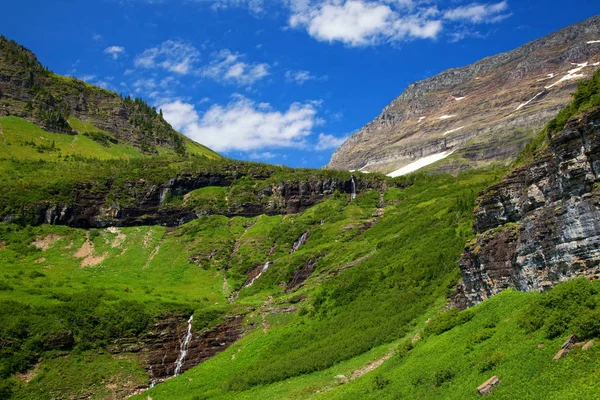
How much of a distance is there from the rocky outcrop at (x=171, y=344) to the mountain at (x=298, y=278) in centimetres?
23

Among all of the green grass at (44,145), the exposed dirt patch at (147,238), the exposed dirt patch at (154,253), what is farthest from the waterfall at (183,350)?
the green grass at (44,145)

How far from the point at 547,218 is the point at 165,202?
374 ft

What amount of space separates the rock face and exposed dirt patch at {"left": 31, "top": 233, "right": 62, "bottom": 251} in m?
98.0

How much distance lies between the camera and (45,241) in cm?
10869

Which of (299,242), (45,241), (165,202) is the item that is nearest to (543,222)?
(299,242)

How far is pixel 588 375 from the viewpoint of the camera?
18.3m

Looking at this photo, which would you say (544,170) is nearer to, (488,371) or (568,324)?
(568,324)

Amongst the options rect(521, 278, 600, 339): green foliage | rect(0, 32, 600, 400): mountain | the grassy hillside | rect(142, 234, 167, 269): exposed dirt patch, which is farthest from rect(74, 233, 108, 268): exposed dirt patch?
rect(521, 278, 600, 339): green foliage

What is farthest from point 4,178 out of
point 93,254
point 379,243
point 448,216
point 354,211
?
point 448,216

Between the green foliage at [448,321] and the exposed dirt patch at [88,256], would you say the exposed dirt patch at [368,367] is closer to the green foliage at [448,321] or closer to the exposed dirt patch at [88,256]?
the green foliage at [448,321]

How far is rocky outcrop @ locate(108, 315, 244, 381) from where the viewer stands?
64.1 meters

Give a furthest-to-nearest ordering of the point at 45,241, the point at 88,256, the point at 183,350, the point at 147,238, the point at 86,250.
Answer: the point at 147,238, the point at 45,241, the point at 86,250, the point at 88,256, the point at 183,350

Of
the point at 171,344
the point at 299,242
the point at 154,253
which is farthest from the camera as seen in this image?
the point at 154,253

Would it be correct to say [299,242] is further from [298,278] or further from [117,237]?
[117,237]
